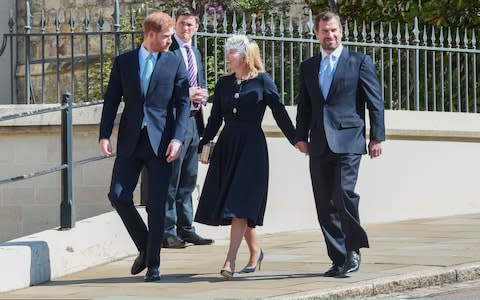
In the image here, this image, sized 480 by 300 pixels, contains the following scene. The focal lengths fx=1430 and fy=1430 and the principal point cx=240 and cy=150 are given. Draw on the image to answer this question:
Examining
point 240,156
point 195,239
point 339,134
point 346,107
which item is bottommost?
point 195,239

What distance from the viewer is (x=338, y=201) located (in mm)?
9477

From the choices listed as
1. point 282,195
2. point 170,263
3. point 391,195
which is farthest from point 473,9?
point 170,263

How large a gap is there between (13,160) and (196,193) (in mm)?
1990

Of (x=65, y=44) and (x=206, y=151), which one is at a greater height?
(x=65, y=44)

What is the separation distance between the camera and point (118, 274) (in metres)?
10.1

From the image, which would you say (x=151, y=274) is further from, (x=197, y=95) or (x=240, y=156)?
(x=197, y=95)

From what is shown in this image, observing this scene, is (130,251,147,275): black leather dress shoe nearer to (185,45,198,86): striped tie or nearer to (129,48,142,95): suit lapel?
(129,48,142,95): suit lapel

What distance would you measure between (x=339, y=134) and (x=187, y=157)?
224cm

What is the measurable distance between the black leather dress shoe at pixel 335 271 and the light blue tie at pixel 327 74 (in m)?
1.14

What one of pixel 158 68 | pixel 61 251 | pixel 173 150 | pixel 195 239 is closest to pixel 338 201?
pixel 173 150

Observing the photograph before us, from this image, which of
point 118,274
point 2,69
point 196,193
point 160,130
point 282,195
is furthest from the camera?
point 2,69

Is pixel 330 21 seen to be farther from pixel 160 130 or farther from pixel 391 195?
pixel 391 195

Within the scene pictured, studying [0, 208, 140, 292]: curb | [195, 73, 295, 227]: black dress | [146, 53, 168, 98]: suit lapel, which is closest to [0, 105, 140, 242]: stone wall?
[0, 208, 140, 292]: curb

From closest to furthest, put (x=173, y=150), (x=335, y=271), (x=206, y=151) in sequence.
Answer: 1. (x=173, y=150)
2. (x=335, y=271)
3. (x=206, y=151)
